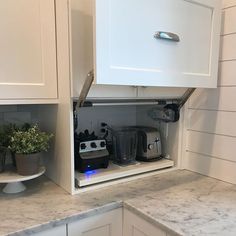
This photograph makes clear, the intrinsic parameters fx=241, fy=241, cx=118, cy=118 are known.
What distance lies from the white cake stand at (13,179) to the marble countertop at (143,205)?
36 millimetres

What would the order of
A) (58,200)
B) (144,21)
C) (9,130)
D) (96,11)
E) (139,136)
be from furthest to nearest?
(139,136) < (9,130) < (58,200) < (144,21) < (96,11)

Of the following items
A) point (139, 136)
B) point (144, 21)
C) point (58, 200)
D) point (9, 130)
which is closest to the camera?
point (144, 21)

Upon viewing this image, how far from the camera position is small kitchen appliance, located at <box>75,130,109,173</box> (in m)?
1.22

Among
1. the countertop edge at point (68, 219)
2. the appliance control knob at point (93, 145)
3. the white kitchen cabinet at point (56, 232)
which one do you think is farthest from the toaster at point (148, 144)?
the white kitchen cabinet at point (56, 232)

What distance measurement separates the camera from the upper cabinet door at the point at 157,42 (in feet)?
2.59

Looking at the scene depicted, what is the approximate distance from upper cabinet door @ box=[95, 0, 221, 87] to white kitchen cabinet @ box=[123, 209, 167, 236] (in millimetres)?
541

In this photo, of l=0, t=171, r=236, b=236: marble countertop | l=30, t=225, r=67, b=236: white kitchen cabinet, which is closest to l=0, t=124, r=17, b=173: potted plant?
l=0, t=171, r=236, b=236: marble countertop

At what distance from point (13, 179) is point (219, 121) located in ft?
3.46

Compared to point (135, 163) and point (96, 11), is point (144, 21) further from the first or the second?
point (135, 163)

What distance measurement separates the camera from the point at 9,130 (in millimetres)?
1153

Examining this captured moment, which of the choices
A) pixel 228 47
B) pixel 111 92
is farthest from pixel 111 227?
pixel 228 47

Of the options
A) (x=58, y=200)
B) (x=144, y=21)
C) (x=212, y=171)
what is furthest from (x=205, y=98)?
(x=58, y=200)

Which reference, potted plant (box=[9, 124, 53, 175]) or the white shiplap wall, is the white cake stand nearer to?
potted plant (box=[9, 124, 53, 175])

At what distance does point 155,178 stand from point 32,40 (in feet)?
3.07
